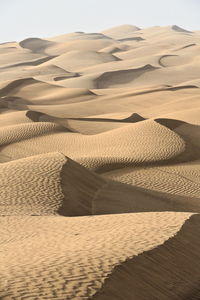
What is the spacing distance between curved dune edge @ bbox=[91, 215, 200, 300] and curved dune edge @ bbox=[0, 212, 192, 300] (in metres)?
0.07

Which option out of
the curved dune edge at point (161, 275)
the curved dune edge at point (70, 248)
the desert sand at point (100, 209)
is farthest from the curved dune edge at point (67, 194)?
the curved dune edge at point (161, 275)

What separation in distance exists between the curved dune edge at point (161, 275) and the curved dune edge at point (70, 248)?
7 cm

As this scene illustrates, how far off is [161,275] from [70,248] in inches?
36.5

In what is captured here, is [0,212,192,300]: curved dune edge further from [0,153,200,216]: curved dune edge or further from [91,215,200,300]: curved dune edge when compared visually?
[0,153,200,216]: curved dune edge

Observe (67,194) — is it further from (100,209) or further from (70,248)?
(70,248)

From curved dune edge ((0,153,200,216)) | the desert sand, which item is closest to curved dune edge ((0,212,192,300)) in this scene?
the desert sand

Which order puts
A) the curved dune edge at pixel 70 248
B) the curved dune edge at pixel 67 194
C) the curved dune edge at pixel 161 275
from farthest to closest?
the curved dune edge at pixel 67 194 → the curved dune edge at pixel 161 275 → the curved dune edge at pixel 70 248

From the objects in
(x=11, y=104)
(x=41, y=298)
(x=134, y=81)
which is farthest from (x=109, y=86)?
(x=41, y=298)

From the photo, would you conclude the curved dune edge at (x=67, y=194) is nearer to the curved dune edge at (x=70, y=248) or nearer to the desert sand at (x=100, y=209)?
the desert sand at (x=100, y=209)

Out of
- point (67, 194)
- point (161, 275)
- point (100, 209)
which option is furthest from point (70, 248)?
point (67, 194)

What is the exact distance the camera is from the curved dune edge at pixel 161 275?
506 cm

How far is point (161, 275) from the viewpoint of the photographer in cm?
568

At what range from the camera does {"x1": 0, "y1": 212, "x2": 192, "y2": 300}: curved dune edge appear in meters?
4.73

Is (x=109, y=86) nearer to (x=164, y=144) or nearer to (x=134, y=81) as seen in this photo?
(x=134, y=81)
